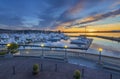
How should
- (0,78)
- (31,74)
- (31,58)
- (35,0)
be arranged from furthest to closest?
(35,0) < (31,58) < (31,74) < (0,78)

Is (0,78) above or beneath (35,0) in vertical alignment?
beneath

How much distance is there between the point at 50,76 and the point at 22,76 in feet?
7.47

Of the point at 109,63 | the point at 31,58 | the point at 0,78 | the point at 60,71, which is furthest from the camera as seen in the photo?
the point at 31,58

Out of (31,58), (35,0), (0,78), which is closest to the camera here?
(0,78)

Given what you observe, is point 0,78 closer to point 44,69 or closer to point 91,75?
point 44,69

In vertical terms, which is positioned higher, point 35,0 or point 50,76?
point 35,0

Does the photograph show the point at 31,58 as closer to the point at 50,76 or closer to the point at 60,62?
the point at 60,62

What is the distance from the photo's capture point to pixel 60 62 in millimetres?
15539

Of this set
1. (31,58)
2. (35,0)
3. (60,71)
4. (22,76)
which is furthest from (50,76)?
(35,0)

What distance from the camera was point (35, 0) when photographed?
18594 mm

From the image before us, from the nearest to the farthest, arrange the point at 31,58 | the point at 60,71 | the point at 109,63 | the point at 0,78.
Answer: the point at 0,78 < the point at 60,71 < the point at 109,63 < the point at 31,58

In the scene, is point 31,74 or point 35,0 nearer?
point 31,74

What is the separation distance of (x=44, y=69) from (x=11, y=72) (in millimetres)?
2923

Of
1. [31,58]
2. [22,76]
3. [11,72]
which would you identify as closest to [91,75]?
[22,76]
